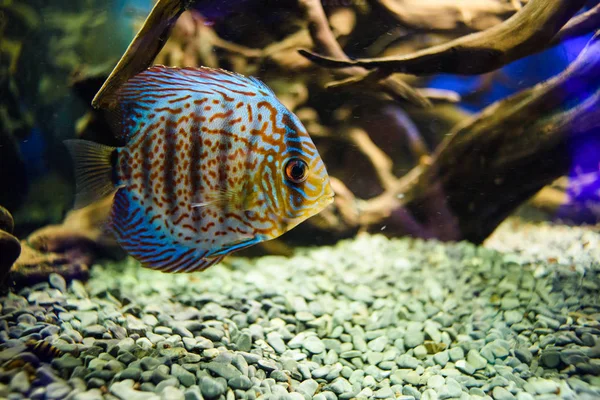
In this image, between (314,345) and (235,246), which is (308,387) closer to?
(314,345)

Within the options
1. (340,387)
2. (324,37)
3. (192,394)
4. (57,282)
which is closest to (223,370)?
(192,394)

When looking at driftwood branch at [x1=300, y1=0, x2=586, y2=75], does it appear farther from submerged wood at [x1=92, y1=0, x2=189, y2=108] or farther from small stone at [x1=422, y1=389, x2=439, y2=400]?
small stone at [x1=422, y1=389, x2=439, y2=400]

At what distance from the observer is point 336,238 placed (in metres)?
4.60

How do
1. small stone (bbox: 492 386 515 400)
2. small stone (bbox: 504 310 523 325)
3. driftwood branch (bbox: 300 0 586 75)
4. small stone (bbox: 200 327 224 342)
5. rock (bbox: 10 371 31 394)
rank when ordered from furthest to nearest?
1. driftwood branch (bbox: 300 0 586 75)
2. small stone (bbox: 504 310 523 325)
3. small stone (bbox: 200 327 224 342)
4. small stone (bbox: 492 386 515 400)
5. rock (bbox: 10 371 31 394)

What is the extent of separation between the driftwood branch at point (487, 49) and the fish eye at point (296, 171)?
63.0 inches

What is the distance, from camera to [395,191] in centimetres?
470

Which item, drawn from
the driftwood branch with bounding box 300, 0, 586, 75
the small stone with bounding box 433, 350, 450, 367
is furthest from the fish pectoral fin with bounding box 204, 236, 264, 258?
the driftwood branch with bounding box 300, 0, 586, 75

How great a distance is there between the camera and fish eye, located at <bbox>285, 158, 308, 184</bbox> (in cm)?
178

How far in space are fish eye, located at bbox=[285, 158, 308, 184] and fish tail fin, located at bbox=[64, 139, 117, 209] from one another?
78 cm

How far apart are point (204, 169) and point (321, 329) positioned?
1.71 m

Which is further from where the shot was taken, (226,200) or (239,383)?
(239,383)

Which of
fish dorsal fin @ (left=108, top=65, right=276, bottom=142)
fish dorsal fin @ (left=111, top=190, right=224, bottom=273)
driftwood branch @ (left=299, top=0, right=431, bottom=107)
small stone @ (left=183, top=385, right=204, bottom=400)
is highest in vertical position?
driftwood branch @ (left=299, top=0, right=431, bottom=107)

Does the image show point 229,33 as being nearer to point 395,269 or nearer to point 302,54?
point 302,54

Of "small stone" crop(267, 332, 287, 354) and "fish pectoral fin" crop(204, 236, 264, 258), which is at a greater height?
"fish pectoral fin" crop(204, 236, 264, 258)
